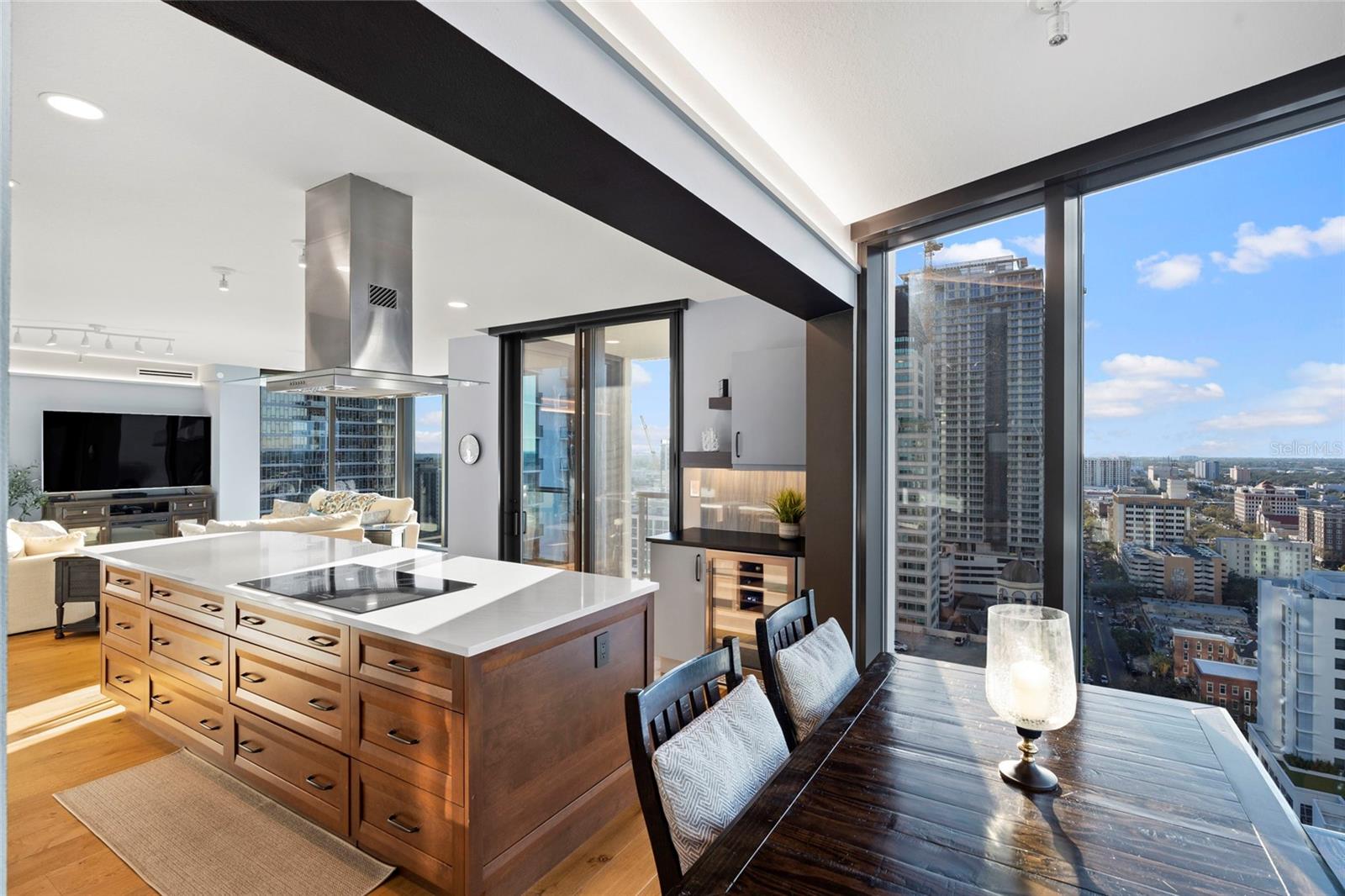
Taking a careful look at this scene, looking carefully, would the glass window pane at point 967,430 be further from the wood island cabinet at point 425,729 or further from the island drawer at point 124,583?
the island drawer at point 124,583

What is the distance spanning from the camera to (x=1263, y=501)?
2115 millimetres

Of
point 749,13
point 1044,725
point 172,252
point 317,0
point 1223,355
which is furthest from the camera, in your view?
point 172,252

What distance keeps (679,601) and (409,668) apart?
2232 millimetres

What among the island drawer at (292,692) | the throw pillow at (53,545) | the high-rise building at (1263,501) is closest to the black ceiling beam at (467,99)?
the island drawer at (292,692)

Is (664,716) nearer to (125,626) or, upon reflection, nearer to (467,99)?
(467,99)

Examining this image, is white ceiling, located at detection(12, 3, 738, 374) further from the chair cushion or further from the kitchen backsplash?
the chair cushion

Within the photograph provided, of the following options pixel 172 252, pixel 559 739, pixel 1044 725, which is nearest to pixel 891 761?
pixel 1044 725

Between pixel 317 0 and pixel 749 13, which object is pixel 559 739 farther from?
pixel 749 13

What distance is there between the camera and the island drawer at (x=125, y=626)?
124 inches

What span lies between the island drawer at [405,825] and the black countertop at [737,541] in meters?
2.21

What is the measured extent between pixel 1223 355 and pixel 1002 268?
3.03 ft

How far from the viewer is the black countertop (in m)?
3.72

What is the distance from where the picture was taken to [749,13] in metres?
1.72

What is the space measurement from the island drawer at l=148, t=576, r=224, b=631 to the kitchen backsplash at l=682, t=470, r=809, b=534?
9.33ft
